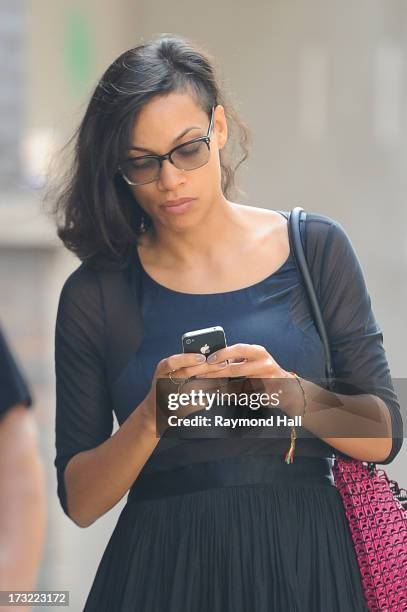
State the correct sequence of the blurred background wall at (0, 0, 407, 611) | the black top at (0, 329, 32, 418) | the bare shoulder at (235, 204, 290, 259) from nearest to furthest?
1. the black top at (0, 329, 32, 418)
2. the bare shoulder at (235, 204, 290, 259)
3. the blurred background wall at (0, 0, 407, 611)

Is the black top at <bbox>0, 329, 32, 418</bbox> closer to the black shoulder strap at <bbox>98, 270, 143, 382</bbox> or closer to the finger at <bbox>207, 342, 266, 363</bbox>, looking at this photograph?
the finger at <bbox>207, 342, 266, 363</bbox>

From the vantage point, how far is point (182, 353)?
2.54 metres

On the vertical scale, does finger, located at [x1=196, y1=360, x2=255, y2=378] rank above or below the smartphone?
below

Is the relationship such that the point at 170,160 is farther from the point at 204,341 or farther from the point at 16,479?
the point at 16,479

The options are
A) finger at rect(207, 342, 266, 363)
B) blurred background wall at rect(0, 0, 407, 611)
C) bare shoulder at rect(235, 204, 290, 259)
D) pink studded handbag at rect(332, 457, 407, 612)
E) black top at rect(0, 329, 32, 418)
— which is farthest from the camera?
blurred background wall at rect(0, 0, 407, 611)

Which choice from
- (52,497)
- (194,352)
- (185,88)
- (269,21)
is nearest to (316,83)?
(269,21)

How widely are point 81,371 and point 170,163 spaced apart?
46 cm

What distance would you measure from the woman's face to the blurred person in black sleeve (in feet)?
2.09

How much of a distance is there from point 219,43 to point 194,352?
3.94 m

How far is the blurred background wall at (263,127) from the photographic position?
6000 millimetres

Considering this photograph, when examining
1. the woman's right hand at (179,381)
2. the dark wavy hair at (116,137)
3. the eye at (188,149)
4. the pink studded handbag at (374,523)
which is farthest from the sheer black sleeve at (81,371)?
the pink studded handbag at (374,523)

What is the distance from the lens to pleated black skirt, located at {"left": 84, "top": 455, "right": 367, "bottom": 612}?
2.60 m

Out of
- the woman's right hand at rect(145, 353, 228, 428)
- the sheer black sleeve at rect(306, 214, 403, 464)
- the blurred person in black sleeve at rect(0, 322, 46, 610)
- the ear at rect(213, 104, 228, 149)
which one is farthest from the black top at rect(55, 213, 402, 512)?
the blurred person in black sleeve at rect(0, 322, 46, 610)

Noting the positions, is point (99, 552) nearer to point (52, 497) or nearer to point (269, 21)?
point (52, 497)
